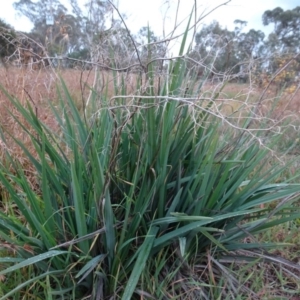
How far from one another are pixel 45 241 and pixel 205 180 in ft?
2.09

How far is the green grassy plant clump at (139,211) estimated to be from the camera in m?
1.27

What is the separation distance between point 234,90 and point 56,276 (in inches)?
62.7

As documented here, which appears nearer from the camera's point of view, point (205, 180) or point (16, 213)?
point (205, 180)

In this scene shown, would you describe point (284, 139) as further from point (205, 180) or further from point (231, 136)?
point (205, 180)

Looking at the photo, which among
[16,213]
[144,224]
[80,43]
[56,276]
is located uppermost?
[80,43]

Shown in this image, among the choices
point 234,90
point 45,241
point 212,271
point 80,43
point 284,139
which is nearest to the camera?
Result: point 45,241

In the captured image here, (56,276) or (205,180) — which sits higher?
(205,180)

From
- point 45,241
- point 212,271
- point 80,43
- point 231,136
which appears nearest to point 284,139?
point 231,136

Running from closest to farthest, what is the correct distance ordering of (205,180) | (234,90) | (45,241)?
(45,241)
(205,180)
(234,90)

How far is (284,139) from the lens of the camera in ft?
12.2

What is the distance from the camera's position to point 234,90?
2.30 meters

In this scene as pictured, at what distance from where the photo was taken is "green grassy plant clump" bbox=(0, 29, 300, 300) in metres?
1.27

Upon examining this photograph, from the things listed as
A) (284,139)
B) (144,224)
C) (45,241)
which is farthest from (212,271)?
(284,139)

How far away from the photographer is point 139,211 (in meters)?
1.34
